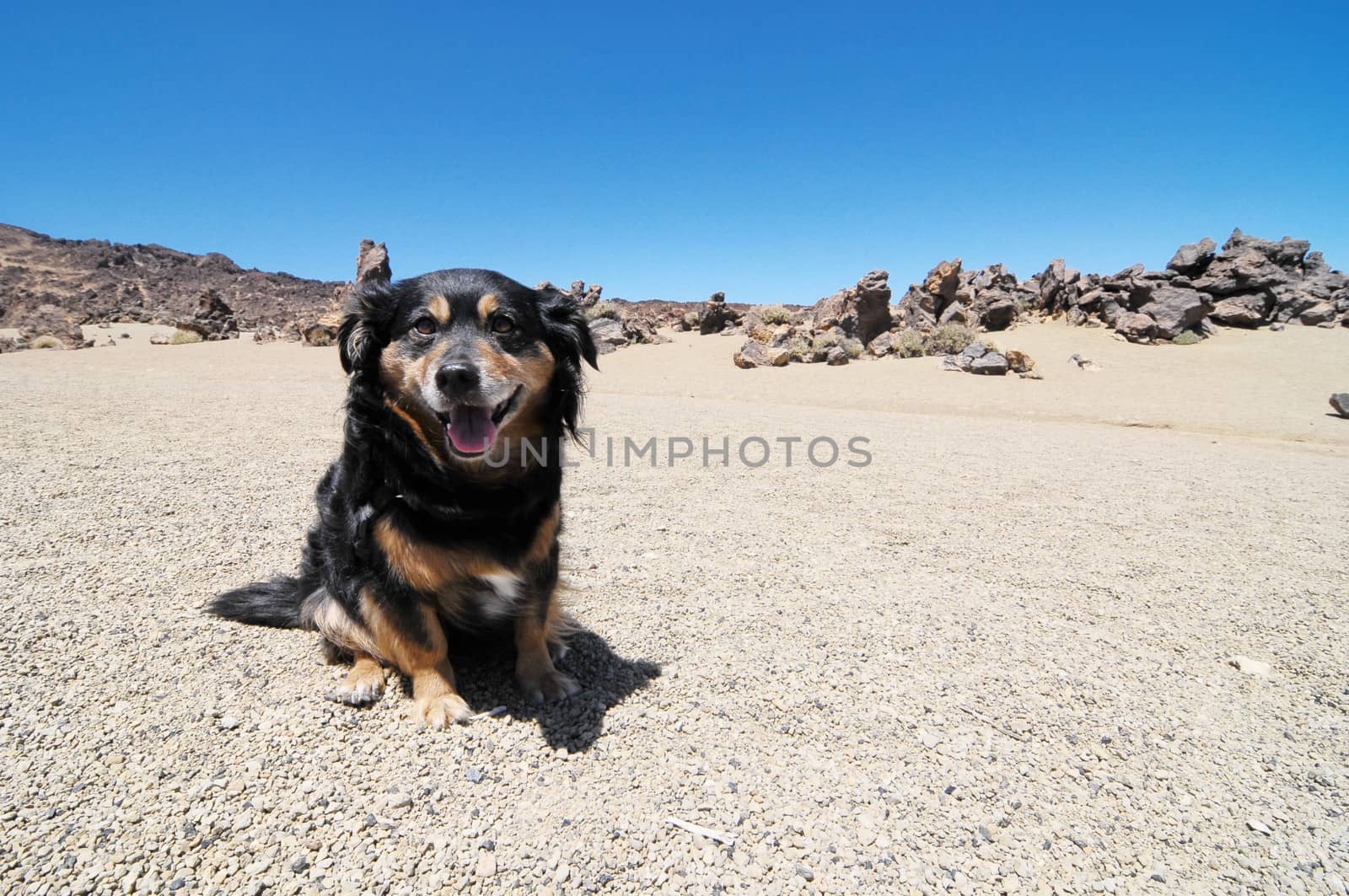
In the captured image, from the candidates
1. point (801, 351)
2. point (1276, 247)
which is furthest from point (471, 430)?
point (1276, 247)

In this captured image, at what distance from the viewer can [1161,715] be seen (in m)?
2.56

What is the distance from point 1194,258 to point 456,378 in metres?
27.8

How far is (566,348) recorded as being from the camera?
277 centimetres

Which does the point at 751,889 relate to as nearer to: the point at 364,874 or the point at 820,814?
the point at 820,814

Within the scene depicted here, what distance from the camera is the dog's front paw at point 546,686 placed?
101 inches

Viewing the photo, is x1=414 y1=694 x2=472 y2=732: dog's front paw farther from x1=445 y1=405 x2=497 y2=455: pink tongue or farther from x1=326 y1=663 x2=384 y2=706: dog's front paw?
x1=445 y1=405 x2=497 y2=455: pink tongue

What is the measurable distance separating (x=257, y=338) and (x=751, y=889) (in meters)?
26.0

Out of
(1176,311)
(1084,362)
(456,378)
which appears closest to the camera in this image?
(456,378)

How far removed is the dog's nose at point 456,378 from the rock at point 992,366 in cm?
1655

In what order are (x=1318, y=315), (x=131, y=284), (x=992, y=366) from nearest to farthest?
1. (x=992, y=366)
2. (x=1318, y=315)
3. (x=131, y=284)

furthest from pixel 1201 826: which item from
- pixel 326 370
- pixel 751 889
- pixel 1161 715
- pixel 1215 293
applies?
pixel 1215 293

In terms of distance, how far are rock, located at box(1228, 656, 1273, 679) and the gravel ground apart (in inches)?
1.8

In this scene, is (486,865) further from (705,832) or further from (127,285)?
(127,285)

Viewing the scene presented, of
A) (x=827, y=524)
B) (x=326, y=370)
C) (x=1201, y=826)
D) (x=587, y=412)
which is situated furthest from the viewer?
(x=326, y=370)
